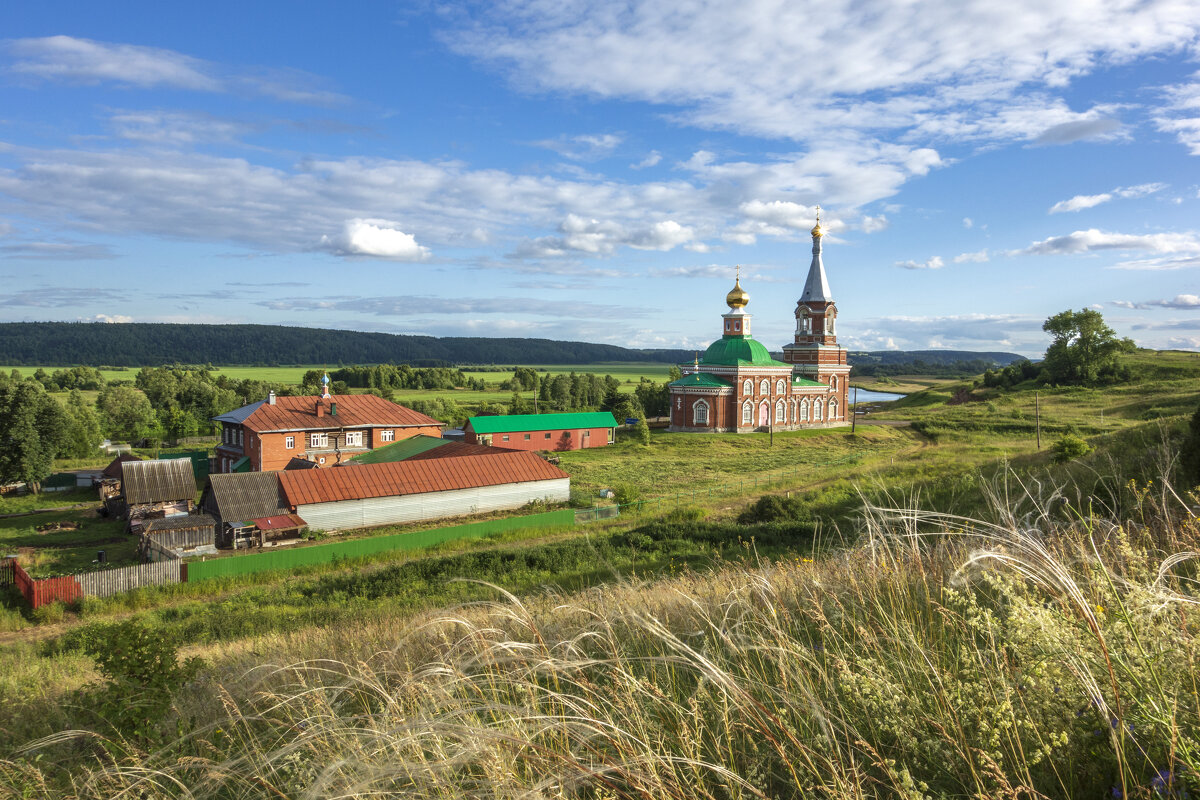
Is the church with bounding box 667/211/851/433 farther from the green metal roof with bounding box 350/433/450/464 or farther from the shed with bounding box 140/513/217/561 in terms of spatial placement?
the shed with bounding box 140/513/217/561

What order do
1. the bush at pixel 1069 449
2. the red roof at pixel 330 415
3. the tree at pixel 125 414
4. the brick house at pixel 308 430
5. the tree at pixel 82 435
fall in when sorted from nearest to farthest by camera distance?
the bush at pixel 1069 449 → the brick house at pixel 308 430 → the red roof at pixel 330 415 → the tree at pixel 82 435 → the tree at pixel 125 414

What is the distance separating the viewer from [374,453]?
1446 inches

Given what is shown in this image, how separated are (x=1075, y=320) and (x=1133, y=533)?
81.3 m

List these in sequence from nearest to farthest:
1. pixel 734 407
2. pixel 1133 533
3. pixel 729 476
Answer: pixel 1133 533 < pixel 729 476 < pixel 734 407

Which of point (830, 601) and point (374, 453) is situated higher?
point (830, 601)

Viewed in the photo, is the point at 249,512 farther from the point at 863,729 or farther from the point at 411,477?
the point at 863,729

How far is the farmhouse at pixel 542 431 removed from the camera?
45.2 m

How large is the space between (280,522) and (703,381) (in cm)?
3757

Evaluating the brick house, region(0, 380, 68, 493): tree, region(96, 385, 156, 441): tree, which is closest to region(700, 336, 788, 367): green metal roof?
the brick house

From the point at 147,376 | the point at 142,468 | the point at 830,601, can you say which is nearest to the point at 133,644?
the point at 830,601

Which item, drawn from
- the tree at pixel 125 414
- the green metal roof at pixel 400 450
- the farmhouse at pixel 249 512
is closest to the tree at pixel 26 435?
the green metal roof at pixel 400 450

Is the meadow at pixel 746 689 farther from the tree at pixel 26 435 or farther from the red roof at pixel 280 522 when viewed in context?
the tree at pixel 26 435

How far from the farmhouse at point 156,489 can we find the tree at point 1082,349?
80069 millimetres

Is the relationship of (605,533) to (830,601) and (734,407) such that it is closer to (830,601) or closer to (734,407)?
(830,601)
